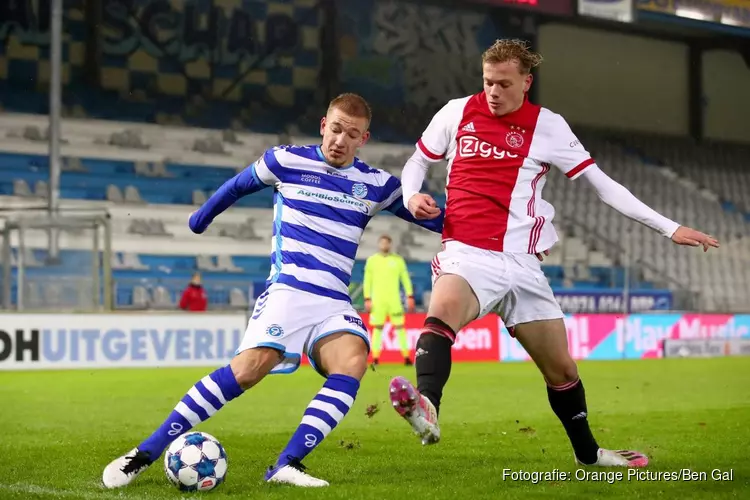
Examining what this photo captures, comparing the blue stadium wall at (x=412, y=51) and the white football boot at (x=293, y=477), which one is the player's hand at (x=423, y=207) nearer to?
the white football boot at (x=293, y=477)

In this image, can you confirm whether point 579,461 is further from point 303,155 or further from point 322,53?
point 322,53

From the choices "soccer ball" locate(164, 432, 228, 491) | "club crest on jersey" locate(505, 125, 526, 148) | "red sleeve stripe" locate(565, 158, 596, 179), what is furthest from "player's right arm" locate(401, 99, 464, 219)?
"soccer ball" locate(164, 432, 228, 491)

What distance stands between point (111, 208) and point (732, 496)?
1856 centimetres

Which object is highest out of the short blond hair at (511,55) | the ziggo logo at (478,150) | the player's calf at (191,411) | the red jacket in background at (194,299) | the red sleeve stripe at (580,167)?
the short blond hair at (511,55)

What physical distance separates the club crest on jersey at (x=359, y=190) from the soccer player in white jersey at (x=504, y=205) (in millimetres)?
204

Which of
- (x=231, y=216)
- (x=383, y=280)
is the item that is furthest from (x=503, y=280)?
(x=231, y=216)

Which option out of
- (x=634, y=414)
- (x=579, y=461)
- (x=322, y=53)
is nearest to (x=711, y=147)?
(x=322, y=53)

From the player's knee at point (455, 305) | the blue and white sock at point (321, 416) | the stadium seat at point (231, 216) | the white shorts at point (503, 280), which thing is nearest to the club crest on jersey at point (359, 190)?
A: the white shorts at point (503, 280)

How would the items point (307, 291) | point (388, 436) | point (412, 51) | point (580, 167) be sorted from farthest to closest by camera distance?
point (412, 51), point (388, 436), point (580, 167), point (307, 291)

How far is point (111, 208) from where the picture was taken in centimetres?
2234

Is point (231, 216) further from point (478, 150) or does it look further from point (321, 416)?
point (321, 416)

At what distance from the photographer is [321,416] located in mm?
5199

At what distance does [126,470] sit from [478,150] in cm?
220

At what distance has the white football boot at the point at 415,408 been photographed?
4.62 metres
